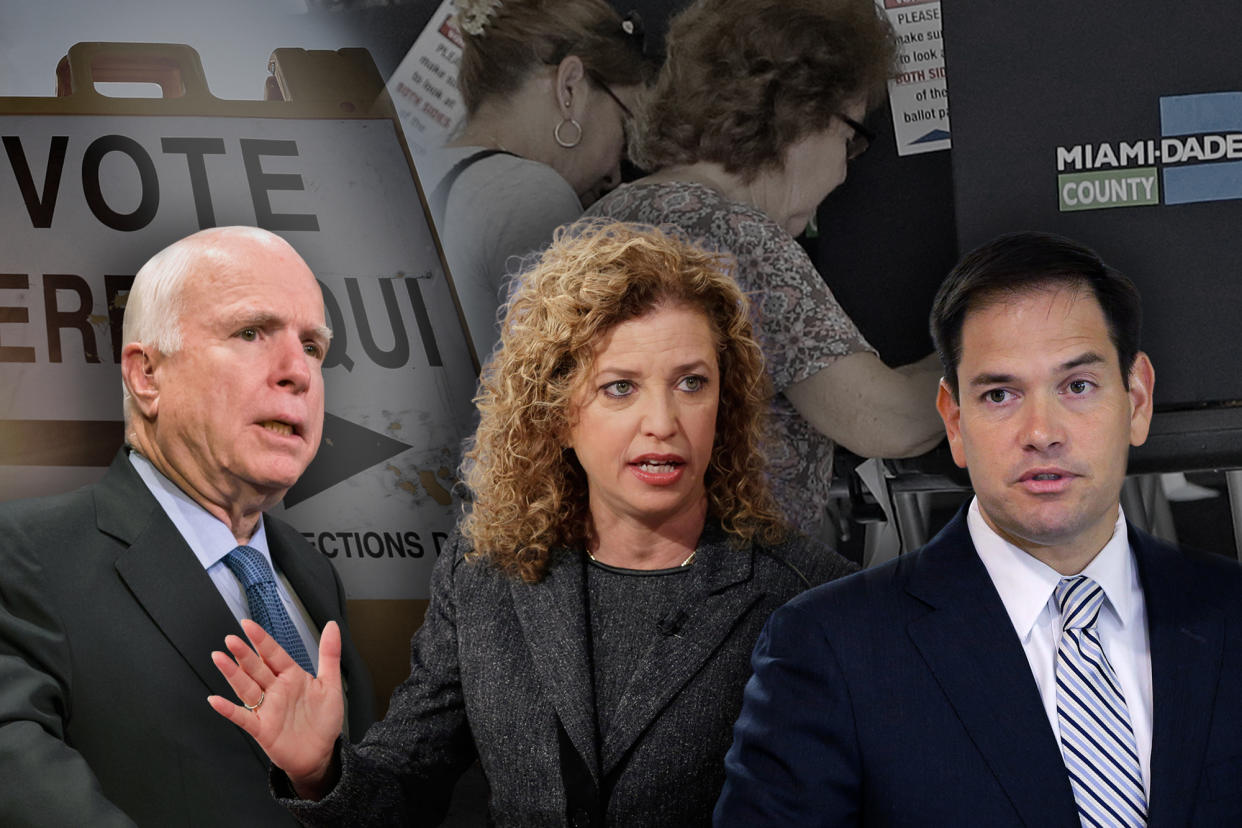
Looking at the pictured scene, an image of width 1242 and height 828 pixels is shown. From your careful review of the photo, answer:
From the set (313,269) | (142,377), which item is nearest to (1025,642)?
(142,377)

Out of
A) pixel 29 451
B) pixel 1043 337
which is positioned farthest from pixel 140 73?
pixel 1043 337

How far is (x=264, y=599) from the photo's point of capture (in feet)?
7.56

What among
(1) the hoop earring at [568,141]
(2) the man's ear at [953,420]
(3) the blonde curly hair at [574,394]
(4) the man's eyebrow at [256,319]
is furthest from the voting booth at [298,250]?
(2) the man's ear at [953,420]

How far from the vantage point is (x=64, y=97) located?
2.70 meters

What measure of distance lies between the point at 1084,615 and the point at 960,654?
20 centimetres

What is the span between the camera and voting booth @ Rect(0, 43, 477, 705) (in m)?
2.69

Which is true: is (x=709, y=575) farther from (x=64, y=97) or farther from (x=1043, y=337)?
(x=64, y=97)

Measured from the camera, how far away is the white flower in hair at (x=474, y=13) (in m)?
2.69

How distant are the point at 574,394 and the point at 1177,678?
1.02 metres

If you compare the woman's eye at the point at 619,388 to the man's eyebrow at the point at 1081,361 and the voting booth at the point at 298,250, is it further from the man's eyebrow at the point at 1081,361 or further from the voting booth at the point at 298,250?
the voting booth at the point at 298,250

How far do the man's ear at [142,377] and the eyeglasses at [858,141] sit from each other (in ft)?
4.75

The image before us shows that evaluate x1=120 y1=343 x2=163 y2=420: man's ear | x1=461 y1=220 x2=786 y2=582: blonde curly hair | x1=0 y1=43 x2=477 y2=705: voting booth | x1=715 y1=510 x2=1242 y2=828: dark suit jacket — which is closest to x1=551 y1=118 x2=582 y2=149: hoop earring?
x1=0 y1=43 x2=477 y2=705: voting booth

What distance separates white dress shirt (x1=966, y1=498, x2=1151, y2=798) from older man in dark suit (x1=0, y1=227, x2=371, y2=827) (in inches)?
51.6

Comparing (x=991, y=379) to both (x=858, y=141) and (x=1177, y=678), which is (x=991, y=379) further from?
(x=858, y=141)
